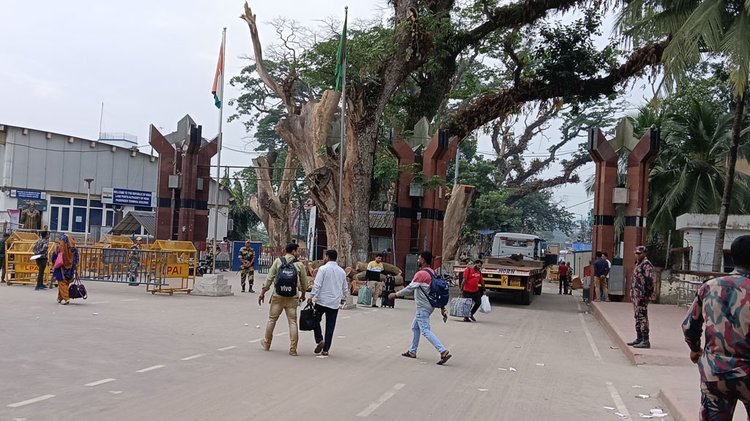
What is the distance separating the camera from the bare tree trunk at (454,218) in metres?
37.4

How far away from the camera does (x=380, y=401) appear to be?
8.25 metres

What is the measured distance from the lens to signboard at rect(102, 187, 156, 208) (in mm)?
47438

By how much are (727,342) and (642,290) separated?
27.5ft

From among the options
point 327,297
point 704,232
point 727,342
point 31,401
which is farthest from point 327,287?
point 704,232

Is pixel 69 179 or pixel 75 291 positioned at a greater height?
pixel 69 179

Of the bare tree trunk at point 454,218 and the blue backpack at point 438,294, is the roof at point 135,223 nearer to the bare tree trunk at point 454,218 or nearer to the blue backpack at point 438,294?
the bare tree trunk at point 454,218

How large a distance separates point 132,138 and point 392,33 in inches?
2200

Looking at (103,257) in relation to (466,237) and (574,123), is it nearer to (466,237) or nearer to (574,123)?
(466,237)

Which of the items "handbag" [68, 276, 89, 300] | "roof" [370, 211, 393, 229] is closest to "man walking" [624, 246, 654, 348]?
"handbag" [68, 276, 89, 300]

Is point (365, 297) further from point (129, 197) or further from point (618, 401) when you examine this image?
point (129, 197)

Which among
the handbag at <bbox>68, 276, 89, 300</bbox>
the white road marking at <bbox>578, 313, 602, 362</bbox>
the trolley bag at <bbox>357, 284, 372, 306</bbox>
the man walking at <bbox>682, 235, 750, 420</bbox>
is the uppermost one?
the man walking at <bbox>682, 235, 750, 420</bbox>

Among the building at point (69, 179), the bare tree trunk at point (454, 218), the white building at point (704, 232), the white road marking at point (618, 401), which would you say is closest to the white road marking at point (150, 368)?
the white road marking at point (618, 401)

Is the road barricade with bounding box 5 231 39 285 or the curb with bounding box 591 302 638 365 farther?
the road barricade with bounding box 5 231 39 285

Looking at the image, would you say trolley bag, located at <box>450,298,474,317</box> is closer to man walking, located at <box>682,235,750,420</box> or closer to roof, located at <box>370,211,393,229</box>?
man walking, located at <box>682,235,750,420</box>
